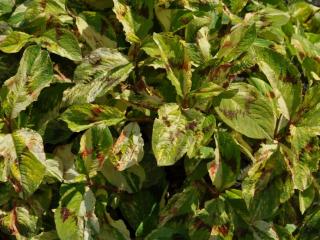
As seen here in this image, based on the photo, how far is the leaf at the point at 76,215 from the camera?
4.28 feet

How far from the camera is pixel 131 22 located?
1441 millimetres

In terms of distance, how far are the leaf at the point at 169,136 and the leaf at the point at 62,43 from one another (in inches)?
11.1

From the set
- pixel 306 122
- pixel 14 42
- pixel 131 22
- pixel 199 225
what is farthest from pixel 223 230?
pixel 14 42

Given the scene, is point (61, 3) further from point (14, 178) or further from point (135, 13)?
point (14, 178)

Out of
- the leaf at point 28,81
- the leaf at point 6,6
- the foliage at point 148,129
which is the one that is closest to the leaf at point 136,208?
the foliage at point 148,129

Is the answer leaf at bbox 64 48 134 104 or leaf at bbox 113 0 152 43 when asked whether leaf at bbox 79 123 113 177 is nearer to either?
leaf at bbox 64 48 134 104

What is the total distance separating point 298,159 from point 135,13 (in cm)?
53

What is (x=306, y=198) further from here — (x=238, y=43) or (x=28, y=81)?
(x=28, y=81)

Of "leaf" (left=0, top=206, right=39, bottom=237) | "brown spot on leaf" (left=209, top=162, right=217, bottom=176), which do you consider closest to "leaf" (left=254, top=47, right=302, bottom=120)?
"brown spot on leaf" (left=209, top=162, right=217, bottom=176)

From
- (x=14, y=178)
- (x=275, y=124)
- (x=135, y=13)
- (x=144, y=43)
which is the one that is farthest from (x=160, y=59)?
(x=14, y=178)

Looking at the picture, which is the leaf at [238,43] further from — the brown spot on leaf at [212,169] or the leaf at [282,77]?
the brown spot on leaf at [212,169]

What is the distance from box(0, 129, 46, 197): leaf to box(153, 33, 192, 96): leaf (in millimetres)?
330

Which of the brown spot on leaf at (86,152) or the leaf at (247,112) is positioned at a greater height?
the leaf at (247,112)

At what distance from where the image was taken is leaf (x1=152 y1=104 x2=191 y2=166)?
3.99ft
